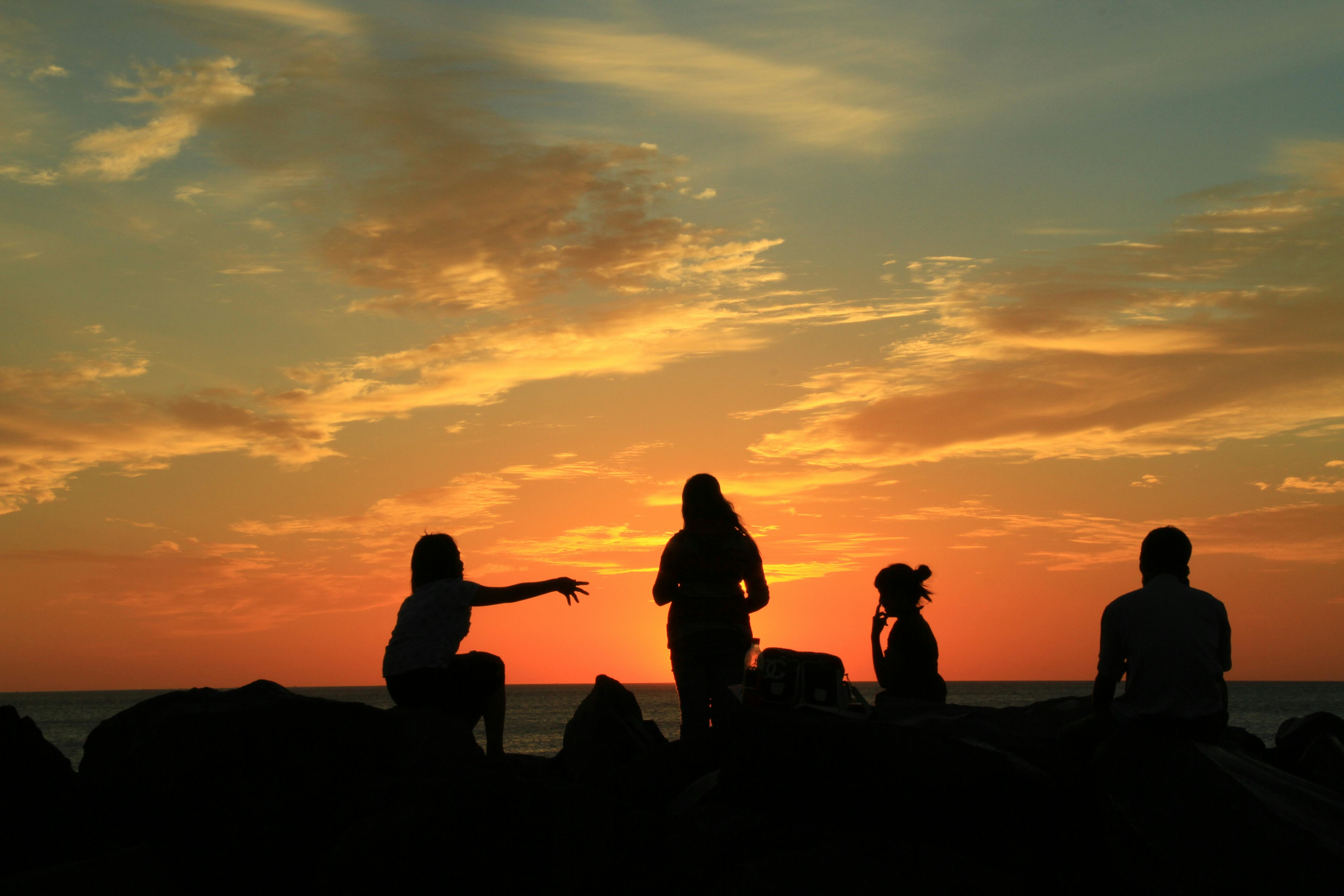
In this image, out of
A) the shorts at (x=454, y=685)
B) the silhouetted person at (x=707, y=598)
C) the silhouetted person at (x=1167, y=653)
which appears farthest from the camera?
the silhouetted person at (x=707, y=598)

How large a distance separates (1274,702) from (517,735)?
8148cm

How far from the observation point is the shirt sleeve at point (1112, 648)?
5875mm

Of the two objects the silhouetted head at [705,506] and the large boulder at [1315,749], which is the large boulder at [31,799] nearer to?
the silhouetted head at [705,506]

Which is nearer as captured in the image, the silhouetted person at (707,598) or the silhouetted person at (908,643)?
the silhouetted person at (707,598)

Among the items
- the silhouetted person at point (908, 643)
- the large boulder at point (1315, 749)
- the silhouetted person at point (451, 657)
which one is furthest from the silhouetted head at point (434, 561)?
the large boulder at point (1315, 749)

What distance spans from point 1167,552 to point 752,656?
2.93 m

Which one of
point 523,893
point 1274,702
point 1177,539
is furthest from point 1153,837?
point 1274,702

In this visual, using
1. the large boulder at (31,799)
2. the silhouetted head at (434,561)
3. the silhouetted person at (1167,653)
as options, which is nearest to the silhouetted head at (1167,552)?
the silhouetted person at (1167,653)

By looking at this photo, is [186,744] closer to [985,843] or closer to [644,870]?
[644,870]

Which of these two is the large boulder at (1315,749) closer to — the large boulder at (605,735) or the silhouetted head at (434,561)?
the large boulder at (605,735)

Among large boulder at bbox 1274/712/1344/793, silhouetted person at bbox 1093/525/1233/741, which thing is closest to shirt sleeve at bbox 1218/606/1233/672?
silhouetted person at bbox 1093/525/1233/741

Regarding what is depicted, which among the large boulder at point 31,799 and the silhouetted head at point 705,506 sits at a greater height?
the silhouetted head at point 705,506

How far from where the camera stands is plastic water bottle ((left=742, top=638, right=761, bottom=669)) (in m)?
7.50

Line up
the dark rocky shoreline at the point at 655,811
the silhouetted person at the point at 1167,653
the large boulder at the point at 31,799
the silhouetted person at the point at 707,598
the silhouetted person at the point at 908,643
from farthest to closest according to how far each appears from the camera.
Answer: the silhouetted person at the point at 908,643 → the silhouetted person at the point at 707,598 → the large boulder at the point at 31,799 → the silhouetted person at the point at 1167,653 → the dark rocky shoreline at the point at 655,811
